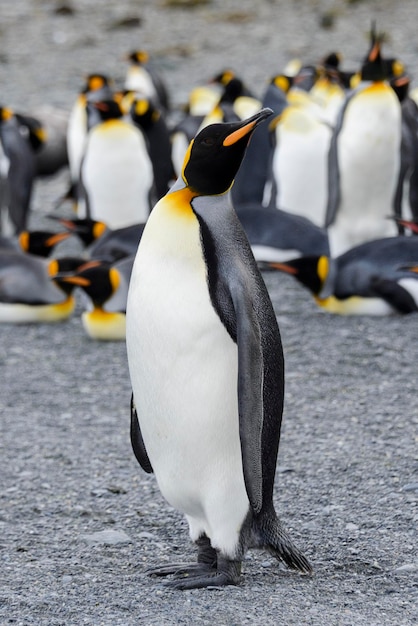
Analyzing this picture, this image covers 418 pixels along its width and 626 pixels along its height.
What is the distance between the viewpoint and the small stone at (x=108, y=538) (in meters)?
3.33

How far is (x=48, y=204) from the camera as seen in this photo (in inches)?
426

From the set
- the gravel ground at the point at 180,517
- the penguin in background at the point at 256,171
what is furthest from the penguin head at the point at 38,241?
the penguin in background at the point at 256,171

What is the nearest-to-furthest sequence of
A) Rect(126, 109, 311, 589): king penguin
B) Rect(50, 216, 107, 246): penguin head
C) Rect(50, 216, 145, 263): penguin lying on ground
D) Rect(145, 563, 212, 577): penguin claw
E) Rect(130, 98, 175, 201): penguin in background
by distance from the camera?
1. Rect(126, 109, 311, 589): king penguin
2. Rect(145, 563, 212, 577): penguin claw
3. Rect(50, 216, 145, 263): penguin lying on ground
4. Rect(50, 216, 107, 246): penguin head
5. Rect(130, 98, 175, 201): penguin in background

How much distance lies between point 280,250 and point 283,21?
14912mm

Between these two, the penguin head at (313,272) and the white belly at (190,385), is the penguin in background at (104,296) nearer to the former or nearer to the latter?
the penguin head at (313,272)

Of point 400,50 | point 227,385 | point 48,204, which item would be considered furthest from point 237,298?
point 400,50

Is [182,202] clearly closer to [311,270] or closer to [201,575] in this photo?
[201,575]

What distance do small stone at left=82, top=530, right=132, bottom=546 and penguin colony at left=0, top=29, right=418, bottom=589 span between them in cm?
27

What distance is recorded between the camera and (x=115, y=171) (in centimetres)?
844

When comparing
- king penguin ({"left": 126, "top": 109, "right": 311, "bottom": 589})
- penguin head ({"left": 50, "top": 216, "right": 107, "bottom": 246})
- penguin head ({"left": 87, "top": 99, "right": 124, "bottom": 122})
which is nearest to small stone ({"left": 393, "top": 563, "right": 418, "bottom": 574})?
king penguin ({"left": 126, "top": 109, "right": 311, "bottom": 589})

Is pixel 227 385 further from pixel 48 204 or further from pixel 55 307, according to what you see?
pixel 48 204

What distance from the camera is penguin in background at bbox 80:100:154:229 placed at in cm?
842

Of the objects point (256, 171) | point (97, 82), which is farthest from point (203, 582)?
point (97, 82)

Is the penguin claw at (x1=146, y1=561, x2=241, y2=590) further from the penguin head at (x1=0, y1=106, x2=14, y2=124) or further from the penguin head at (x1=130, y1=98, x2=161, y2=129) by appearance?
the penguin head at (x1=0, y1=106, x2=14, y2=124)
